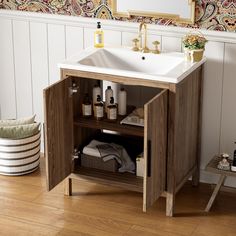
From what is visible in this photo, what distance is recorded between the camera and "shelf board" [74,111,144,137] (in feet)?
12.2

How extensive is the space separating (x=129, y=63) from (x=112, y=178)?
0.68m

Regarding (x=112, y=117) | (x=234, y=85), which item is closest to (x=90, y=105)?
(x=112, y=117)

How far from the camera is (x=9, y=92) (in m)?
4.61

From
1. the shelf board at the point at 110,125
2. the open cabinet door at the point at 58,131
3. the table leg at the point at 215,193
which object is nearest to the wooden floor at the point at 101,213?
the table leg at the point at 215,193

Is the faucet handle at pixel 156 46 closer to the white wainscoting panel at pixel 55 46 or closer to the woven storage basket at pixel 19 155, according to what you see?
the white wainscoting panel at pixel 55 46

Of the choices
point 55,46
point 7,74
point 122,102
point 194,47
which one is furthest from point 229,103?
point 7,74

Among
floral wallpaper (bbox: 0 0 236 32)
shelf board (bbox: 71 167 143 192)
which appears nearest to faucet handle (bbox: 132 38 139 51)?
floral wallpaper (bbox: 0 0 236 32)

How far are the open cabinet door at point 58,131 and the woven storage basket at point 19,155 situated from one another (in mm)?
425

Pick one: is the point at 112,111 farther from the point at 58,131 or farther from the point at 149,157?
the point at 149,157

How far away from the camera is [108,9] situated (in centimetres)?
408

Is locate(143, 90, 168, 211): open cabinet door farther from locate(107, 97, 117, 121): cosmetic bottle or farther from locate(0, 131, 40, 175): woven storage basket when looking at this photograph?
locate(0, 131, 40, 175): woven storage basket

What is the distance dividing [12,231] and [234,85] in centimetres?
149

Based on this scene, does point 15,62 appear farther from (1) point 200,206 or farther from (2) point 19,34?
(1) point 200,206

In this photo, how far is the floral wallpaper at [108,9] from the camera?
3.80 meters
